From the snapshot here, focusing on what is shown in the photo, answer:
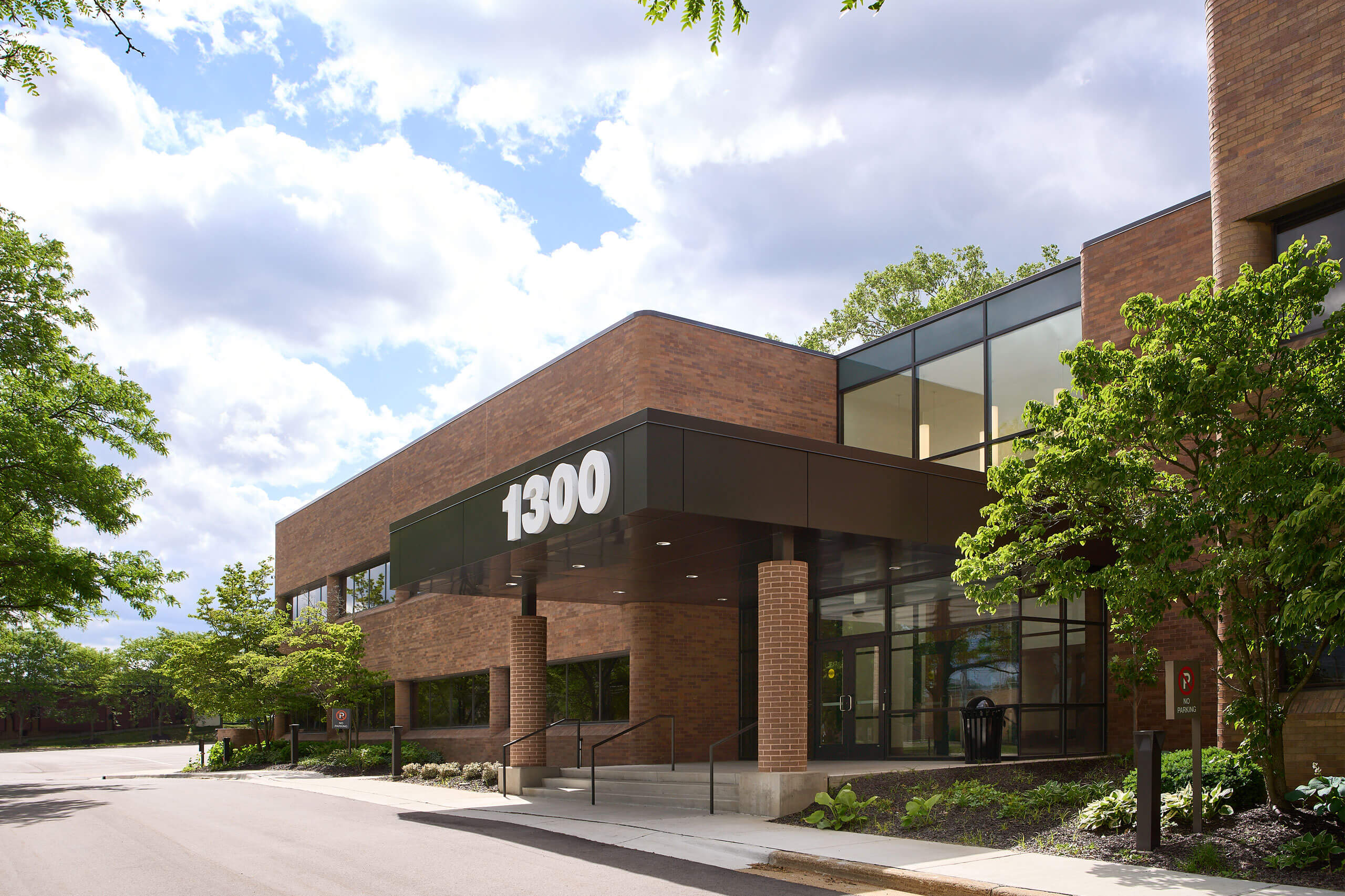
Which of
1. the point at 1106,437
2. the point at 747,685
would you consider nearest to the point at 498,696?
the point at 747,685

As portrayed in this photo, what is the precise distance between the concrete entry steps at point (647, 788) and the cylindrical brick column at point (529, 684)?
73cm

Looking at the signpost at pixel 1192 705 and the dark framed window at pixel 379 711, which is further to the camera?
the dark framed window at pixel 379 711

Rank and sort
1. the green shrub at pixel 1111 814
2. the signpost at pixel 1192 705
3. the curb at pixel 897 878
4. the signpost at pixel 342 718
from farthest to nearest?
1. the signpost at pixel 342 718
2. the green shrub at pixel 1111 814
3. the signpost at pixel 1192 705
4. the curb at pixel 897 878

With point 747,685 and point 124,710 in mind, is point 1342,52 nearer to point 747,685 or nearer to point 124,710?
point 747,685

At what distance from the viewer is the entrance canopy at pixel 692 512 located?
14.1 metres

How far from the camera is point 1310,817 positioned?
33.9ft

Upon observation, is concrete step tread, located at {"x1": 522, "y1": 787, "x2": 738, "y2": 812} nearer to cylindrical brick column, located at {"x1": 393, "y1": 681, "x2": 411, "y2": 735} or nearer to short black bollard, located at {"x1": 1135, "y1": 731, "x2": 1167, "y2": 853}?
short black bollard, located at {"x1": 1135, "y1": 731, "x2": 1167, "y2": 853}

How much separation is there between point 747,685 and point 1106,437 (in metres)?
14.0

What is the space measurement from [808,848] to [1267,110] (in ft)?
36.3

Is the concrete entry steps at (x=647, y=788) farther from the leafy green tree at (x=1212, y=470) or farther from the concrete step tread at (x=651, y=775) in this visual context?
the leafy green tree at (x=1212, y=470)

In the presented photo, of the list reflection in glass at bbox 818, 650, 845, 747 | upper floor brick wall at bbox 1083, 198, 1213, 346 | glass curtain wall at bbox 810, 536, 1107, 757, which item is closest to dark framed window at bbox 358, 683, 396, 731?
reflection in glass at bbox 818, 650, 845, 747

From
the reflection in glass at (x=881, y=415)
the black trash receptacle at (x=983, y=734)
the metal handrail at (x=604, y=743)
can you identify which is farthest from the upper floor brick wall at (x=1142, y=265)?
the metal handrail at (x=604, y=743)

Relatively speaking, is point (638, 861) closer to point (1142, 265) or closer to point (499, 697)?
point (1142, 265)

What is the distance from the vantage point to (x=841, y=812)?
1356 cm
